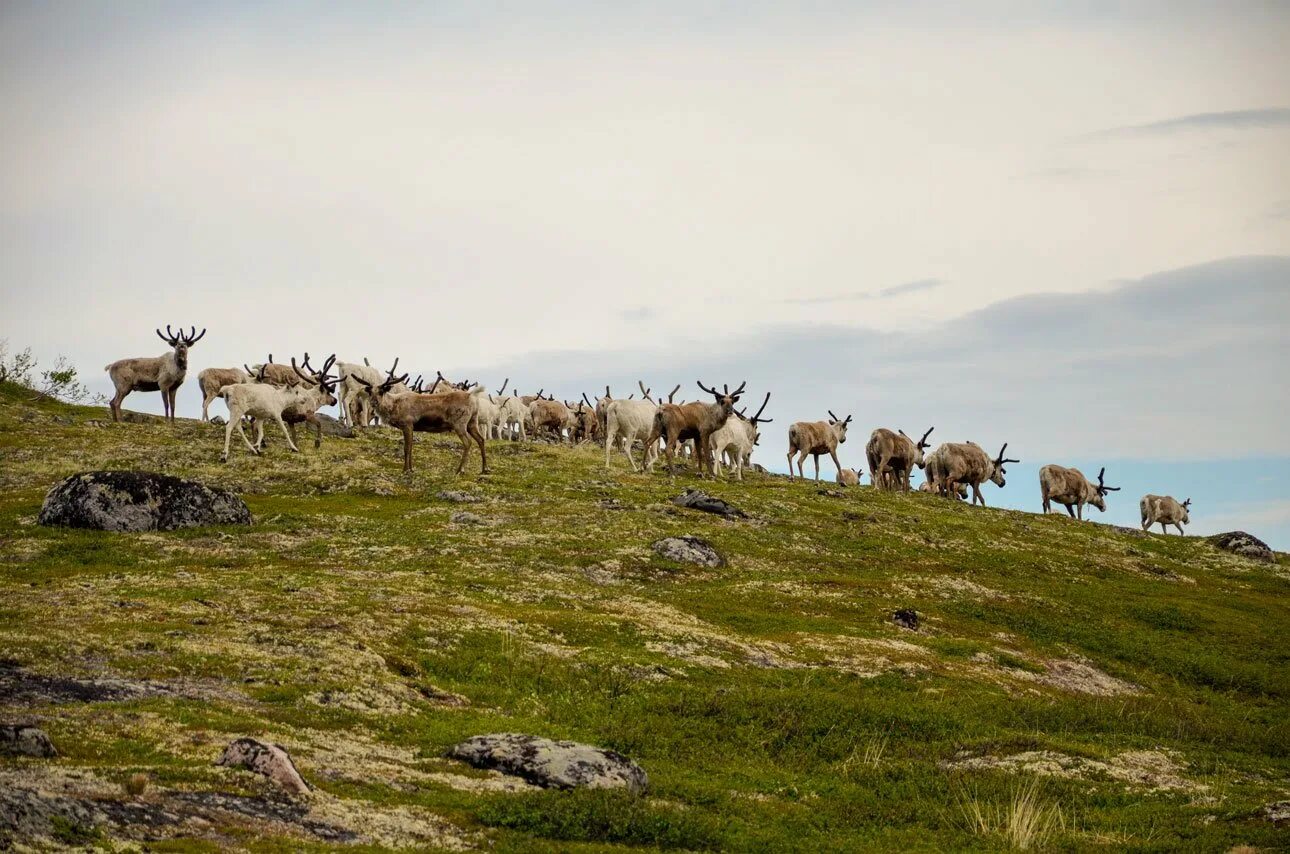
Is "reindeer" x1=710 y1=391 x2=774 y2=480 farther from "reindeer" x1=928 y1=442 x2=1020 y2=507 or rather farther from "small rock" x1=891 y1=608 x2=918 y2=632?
"small rock" x1=891 y1=608 x2=918 y2=632

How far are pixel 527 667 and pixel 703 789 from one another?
7.49 meters

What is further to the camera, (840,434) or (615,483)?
(840,434)

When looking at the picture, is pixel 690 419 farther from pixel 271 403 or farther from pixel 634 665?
pixel 634 665

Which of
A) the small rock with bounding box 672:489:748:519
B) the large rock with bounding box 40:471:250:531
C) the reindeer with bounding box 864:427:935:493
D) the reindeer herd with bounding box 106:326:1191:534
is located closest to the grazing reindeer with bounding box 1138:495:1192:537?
the reindeer herd with bounding box 106:326:1191:534

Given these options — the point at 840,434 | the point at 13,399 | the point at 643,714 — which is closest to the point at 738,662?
the point at 643,714

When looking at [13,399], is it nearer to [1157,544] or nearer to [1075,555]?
[1075,555]

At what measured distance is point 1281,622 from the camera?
4259 cm

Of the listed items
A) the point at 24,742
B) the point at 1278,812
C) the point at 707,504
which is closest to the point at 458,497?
the point at 707,504

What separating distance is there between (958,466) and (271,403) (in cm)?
3871

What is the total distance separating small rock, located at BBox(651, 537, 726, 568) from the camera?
3800 cm

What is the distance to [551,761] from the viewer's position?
1692 cm

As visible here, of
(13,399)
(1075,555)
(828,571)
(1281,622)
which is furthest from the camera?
(13,399)

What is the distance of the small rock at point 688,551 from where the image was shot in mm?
38000

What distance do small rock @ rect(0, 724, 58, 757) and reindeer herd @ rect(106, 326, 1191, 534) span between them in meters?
35.5
